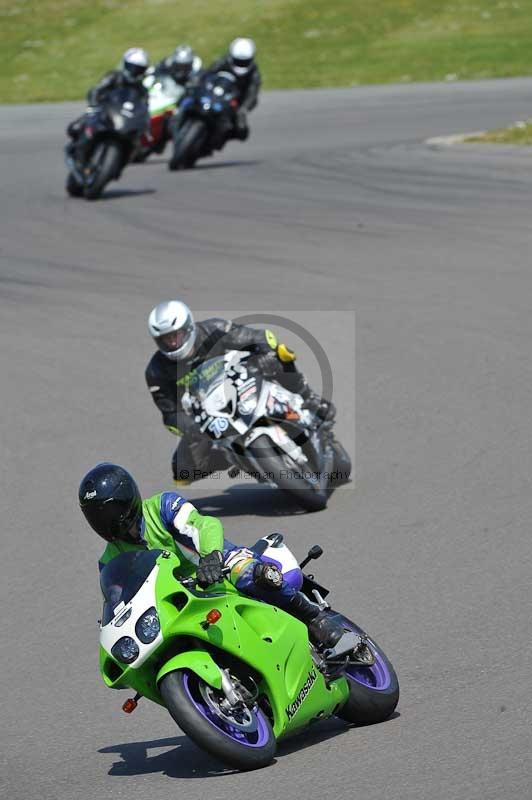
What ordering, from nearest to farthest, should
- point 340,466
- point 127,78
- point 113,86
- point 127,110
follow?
point 340,466, point 127,110, point 127,78, point 113,86

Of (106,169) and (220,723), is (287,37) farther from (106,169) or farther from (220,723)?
(220,723)

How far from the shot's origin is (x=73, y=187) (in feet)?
68.0

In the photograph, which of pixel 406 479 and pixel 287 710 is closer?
pixel 287 710

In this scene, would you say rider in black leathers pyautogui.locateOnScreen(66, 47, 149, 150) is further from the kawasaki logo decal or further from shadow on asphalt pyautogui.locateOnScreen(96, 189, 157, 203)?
the kawasaki logo decal

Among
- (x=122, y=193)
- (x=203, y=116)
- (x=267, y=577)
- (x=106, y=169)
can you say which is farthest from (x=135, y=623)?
(x=203, y=116)

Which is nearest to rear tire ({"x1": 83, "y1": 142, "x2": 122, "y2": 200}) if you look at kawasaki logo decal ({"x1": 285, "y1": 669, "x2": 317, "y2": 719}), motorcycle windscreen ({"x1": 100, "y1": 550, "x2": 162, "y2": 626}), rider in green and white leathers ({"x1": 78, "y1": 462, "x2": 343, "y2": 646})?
rider in green and white leathers ({"x1": 78, "y1": 462, "x2": 343, "y2": 646})

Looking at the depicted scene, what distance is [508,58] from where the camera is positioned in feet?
113

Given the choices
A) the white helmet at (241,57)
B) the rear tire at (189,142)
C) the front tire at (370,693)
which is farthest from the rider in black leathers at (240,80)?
the front tire at (370,693)

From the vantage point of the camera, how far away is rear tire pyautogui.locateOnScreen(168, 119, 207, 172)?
22391mm

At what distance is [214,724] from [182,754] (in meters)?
0.73

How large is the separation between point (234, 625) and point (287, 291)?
9807mm

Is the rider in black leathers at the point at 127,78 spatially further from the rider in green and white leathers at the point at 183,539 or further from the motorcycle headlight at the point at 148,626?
the motorcycle headlight at the point at 148,626

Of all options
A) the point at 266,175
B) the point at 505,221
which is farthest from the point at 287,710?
the point at 266,175

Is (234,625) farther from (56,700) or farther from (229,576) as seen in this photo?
(56,700)
